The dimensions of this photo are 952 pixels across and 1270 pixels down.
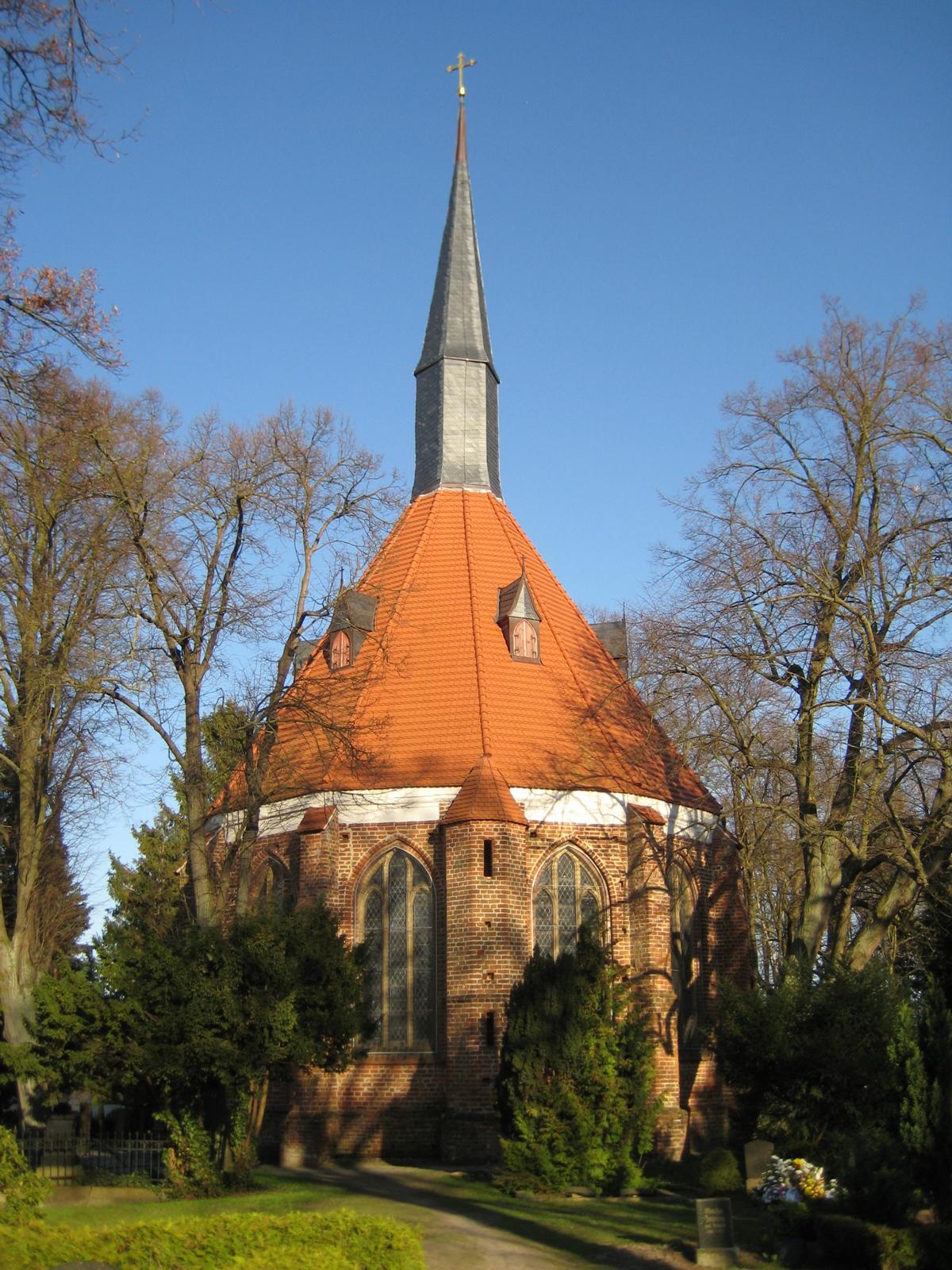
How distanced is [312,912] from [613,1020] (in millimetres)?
4002

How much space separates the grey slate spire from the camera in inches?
1062

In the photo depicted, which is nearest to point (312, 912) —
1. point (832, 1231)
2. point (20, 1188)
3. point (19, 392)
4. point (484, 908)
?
point (484, 908)

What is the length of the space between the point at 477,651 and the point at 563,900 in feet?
15.0

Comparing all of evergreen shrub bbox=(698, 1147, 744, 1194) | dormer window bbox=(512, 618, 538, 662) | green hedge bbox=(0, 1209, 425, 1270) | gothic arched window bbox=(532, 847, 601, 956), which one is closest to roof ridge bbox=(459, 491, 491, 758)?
dormer window bbox=(512, 618, 538, 662)

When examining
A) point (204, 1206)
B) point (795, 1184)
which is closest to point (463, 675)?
point (204, 1206)

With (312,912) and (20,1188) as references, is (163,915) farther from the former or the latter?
(20,1188)

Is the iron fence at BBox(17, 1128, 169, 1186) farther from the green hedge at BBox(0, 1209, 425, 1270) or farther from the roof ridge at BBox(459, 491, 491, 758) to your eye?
the roof ridge at BBox(459, 491, 491, 758)

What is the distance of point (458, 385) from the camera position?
2772cm

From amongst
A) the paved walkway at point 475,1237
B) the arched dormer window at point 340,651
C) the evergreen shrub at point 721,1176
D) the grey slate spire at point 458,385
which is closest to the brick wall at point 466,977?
the paved walkway at point 475,1237

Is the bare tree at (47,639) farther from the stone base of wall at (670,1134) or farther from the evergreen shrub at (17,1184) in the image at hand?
the stone base of wall at (670,1134)

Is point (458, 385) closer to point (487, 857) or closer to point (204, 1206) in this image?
point (487, 857)

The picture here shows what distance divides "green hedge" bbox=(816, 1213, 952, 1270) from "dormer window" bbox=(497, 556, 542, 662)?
12.9 meters

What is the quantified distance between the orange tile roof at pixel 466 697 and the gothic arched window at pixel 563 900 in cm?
132

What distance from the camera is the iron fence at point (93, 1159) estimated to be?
15672 mm
